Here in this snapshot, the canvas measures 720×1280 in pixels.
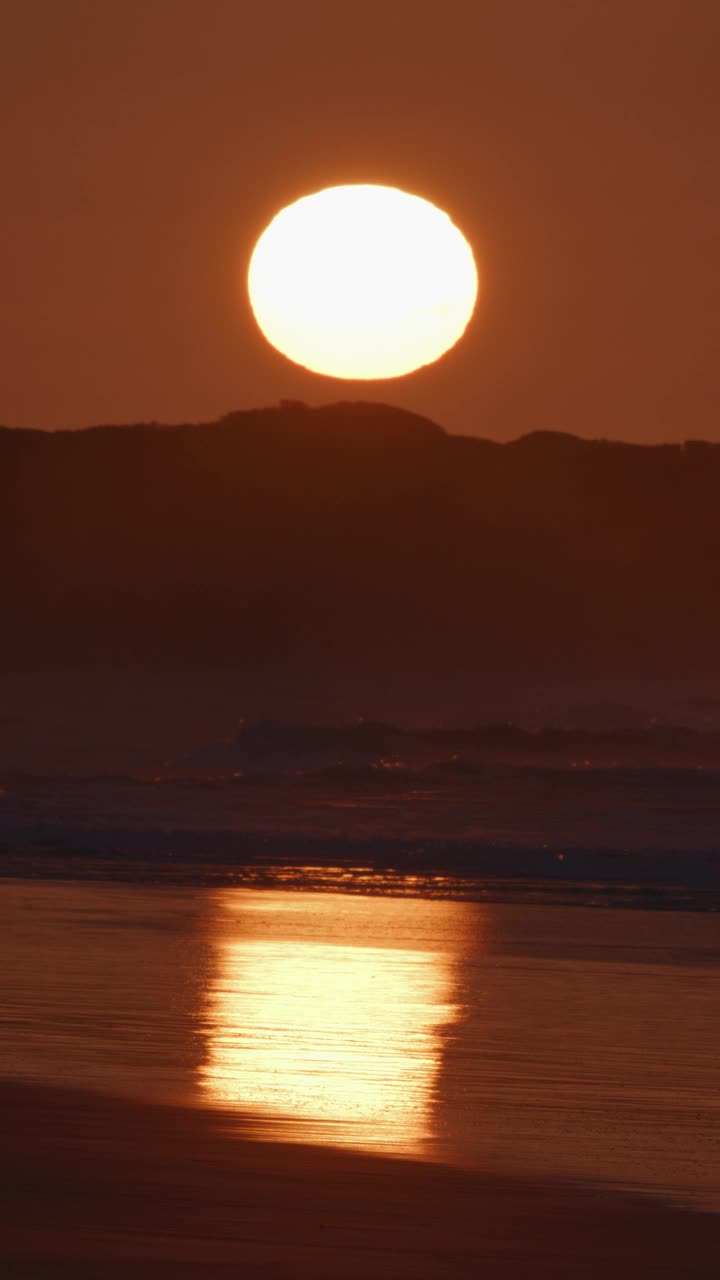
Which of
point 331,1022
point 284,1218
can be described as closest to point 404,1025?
point 331,1022

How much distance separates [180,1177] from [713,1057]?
134 inches

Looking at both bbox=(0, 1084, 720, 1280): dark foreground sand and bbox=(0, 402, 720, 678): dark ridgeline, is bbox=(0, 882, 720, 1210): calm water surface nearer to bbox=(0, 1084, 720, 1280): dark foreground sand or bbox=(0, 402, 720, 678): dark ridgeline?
bbox=(0, 1084, 720, 1280): dark foreground sand

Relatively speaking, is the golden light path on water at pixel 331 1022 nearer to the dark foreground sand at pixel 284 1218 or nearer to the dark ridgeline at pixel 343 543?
the dark foreground sand at pixel 284 1218

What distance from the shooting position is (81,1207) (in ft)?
22.9

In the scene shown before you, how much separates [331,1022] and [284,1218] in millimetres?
3771

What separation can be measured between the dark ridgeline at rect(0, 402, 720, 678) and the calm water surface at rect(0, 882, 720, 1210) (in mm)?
70235

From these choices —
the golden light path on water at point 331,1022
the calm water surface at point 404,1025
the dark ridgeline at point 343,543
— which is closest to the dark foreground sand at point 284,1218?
the calm water surface at point 404,1025

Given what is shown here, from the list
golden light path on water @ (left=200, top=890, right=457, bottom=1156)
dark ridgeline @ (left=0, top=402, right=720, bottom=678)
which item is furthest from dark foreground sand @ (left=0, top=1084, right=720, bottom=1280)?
dark ridgeline @ (left=0, top=402, right=720, bottom=678)

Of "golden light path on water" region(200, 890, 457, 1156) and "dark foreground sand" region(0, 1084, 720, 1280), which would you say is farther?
"golden light path on water" region(200, 890, 457, 1156)

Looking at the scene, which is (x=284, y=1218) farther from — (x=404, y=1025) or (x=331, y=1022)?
(x=404, y=1025)

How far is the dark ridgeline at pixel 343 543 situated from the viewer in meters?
88.3

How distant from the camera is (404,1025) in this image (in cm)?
1088

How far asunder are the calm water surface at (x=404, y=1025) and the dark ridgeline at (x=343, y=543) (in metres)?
70.2

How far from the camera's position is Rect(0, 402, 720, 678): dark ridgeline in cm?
8831
